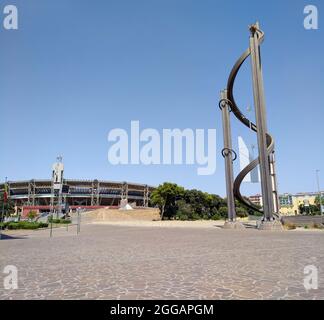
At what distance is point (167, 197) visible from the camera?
71875 millimetres

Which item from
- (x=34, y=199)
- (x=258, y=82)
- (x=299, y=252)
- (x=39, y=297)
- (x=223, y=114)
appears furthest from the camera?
(x=34, y=199)

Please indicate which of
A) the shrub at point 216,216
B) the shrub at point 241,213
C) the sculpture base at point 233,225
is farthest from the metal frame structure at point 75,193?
the sculpture base at point 233,225

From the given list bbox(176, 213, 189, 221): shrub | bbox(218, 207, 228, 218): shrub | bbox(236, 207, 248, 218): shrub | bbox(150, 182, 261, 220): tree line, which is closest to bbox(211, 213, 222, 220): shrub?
bbox(150, 182, 261, 220): tree line

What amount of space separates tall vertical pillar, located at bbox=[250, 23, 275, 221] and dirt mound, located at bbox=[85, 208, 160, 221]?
49422 millimetres

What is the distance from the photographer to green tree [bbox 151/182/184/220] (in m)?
70.6

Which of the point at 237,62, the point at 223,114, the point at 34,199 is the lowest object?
the point at 34,199

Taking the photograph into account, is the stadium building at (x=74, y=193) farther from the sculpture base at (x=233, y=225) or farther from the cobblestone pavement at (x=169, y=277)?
the cobblestone pavement at (x=169, y=277)

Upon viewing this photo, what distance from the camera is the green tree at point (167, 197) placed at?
7056 cm

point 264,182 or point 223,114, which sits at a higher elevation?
point 223,114

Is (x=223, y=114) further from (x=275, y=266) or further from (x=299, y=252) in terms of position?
(x=275, y=266)
